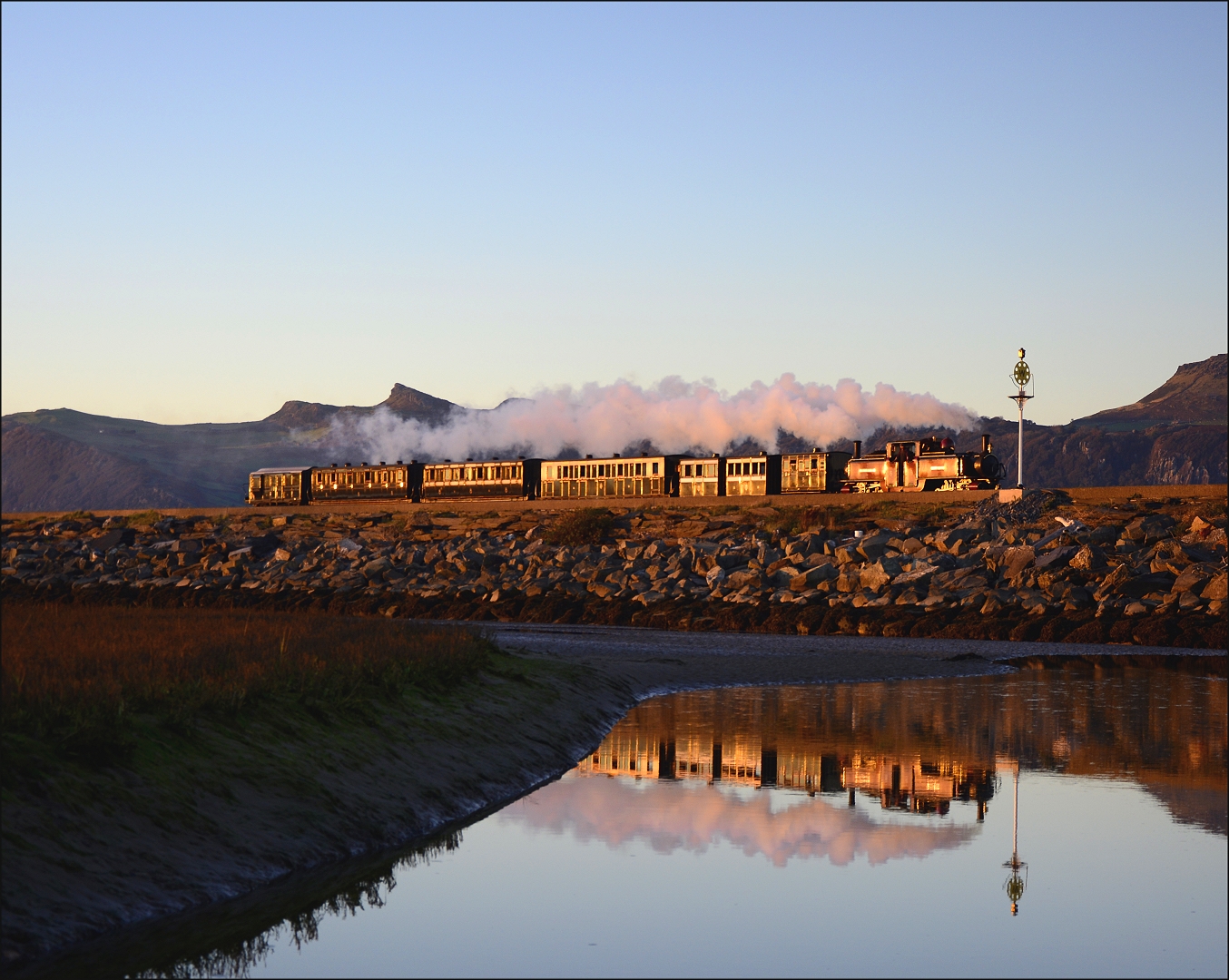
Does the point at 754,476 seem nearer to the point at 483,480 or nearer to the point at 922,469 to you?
the point at 922,469

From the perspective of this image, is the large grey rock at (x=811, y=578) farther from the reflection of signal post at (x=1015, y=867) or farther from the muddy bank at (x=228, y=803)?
the reflection of signal post at (x=1015, y=867)

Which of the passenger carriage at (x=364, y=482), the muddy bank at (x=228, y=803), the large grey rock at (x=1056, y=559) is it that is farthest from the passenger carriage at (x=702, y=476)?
the muddy bank at (x=228, y=803)

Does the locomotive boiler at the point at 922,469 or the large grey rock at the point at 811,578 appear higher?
the locomotive boiler at the point at 922,469

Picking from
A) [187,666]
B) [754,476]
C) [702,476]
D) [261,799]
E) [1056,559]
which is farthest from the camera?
[702,476]

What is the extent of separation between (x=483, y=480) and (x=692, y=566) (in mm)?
29233

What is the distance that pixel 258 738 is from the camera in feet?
52.5

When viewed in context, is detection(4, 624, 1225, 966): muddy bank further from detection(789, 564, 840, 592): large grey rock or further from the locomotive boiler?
the locomotive boiler

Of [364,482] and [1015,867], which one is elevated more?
[364,482]

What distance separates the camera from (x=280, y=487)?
94.9 meters

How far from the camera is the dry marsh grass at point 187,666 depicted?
14023 millimetres

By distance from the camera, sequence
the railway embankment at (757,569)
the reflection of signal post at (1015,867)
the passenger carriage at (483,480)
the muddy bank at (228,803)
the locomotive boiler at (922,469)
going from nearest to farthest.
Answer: the muddy bank at (228,803), the reflection of signal post at (1015,867), the railway embankment at (757,569), the locomotive boiler at (922,469), the passenger carriage at (483,480)

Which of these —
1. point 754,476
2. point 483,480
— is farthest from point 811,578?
point 483,480

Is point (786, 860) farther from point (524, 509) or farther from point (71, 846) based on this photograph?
point (524, 509)

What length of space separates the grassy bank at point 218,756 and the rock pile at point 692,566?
83.2ft
